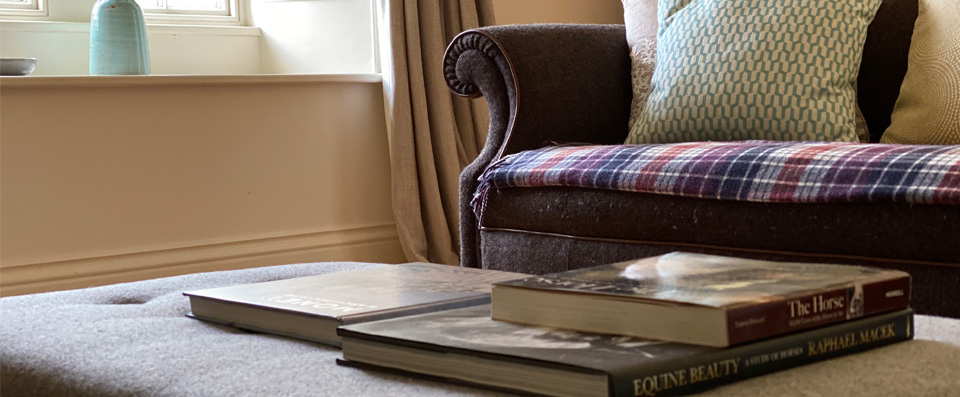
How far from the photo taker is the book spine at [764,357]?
1.77 ft

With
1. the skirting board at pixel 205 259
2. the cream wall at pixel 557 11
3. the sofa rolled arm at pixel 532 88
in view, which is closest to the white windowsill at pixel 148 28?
the skirting board at pixel 205 259

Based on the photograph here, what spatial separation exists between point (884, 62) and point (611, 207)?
801mm

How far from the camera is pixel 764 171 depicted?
1594 mm

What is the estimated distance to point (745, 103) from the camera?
199 cm

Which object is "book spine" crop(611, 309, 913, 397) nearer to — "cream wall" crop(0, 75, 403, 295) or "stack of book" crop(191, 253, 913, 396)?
"stack of book" crop(191, 253, 913, 396)

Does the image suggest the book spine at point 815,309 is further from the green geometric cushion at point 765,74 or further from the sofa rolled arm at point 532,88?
the sofa rolled arm at point 532,88

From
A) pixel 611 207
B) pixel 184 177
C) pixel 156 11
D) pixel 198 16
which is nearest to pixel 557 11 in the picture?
pixel 198 16

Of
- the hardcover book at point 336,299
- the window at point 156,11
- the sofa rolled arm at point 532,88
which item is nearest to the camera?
the hardcover book at point 336,299

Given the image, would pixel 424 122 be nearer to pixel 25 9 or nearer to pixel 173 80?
pixel 173 80

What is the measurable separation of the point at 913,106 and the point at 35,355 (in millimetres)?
1719

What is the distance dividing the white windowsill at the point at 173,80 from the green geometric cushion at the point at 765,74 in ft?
4.52

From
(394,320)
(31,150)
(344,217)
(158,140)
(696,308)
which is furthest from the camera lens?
(344,217)

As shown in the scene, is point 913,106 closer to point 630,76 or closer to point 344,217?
point 630,76

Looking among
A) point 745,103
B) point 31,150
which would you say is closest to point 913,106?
point 745,103
